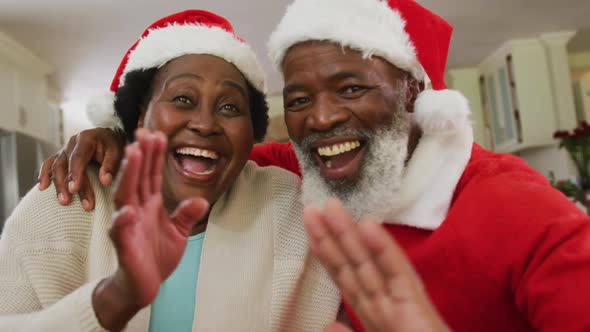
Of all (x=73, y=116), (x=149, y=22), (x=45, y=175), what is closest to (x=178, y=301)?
(x=45, y=175)

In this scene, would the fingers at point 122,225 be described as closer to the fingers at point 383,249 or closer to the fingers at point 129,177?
the fingers at point 129,177

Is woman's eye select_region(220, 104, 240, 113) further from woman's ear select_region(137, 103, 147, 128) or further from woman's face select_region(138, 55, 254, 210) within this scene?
woman's ear select_region(137, 103, 147, 128)

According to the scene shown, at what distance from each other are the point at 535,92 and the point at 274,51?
4041 mm

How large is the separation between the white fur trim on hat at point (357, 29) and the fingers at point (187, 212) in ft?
1.91

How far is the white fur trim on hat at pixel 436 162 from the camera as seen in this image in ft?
3.38

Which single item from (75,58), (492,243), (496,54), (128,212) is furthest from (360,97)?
(496,54)

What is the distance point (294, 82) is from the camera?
1.16 meters

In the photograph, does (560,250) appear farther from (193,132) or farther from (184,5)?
(184,5)

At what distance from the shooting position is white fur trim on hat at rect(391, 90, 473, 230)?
1030 mm

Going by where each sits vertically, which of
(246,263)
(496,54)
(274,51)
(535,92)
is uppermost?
(496,54)

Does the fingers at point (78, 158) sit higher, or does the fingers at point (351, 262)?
the fingers at point (78, 158)

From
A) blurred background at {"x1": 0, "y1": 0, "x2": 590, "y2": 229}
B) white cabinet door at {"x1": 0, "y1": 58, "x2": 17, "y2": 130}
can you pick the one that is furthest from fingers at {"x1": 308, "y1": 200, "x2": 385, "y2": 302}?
white cabinet door at {"x1": 0, "y1": 58, "x2": 17, "y2": 130}

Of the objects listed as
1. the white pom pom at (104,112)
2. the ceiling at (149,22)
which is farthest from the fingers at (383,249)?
the ceiling at (149,22)

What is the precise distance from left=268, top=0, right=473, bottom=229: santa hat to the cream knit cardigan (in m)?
0.26
